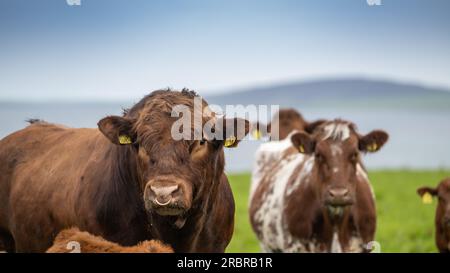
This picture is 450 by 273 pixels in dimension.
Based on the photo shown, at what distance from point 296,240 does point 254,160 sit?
3.42m

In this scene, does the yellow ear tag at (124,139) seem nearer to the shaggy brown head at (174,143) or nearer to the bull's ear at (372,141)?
the shaggy brown head at (174,143)

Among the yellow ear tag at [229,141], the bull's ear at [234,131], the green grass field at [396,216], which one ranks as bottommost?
the green grass field at [396,216]

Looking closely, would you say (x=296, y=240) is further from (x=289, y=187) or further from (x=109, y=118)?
(x=109, y=118)

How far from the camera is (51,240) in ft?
21.7

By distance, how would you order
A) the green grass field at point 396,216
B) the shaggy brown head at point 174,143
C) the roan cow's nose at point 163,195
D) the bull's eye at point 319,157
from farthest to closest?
1. the green grass field at point 396,216
2. the bull's eye at point 319,157
3. the shaggy brown head at point 174,143
4. the roan cow's nose at point 163,195

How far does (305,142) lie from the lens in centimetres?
1010

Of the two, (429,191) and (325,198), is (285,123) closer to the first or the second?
(429,191)

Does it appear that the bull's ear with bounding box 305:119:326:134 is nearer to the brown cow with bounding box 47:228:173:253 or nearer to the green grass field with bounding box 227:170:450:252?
the green grass field with bounding box 227:170:450:252

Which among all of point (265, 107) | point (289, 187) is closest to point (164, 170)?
point (265, 107)

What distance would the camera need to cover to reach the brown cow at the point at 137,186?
5672 mm

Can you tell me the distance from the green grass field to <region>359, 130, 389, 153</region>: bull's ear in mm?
2668

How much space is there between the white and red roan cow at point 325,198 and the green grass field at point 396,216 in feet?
8.32

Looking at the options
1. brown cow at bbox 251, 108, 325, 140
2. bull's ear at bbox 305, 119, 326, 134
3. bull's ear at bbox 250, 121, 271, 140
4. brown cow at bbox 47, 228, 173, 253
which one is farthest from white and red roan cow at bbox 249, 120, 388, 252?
brown cow at bbox 47, 228, 173, 253

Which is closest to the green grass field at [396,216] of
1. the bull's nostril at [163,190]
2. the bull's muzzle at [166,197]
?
the bull's muzzle at [166,197]
